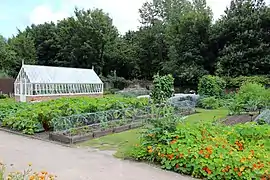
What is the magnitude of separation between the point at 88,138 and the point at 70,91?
15.1 meters

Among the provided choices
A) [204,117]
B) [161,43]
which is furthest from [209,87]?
[161,43]

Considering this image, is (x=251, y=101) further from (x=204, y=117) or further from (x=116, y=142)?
(x=116, y=142)

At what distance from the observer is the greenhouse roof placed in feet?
69.1

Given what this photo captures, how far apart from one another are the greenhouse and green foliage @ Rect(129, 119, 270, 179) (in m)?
16.0

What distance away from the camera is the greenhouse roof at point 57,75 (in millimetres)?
21047

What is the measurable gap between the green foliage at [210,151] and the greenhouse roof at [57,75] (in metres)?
16.5

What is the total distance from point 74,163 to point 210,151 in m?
2.88

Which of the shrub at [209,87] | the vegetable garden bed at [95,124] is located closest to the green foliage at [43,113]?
the vegetable garden bed at [95,124]

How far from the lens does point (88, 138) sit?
28.5ft

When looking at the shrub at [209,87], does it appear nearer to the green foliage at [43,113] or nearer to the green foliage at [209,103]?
the green foliage at [209,103]

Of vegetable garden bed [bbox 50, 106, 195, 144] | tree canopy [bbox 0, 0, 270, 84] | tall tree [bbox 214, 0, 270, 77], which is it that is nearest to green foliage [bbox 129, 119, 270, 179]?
vegetable garden bed [bbox 50, 106, 195, 144]

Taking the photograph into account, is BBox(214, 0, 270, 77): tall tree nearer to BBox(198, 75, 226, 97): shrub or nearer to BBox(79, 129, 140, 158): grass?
BBox(198, 75, 226, 97): shrub

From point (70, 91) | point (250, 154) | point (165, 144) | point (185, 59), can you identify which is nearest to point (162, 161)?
point (165, 144)

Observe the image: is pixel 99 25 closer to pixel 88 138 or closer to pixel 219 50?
pixel 219 50
